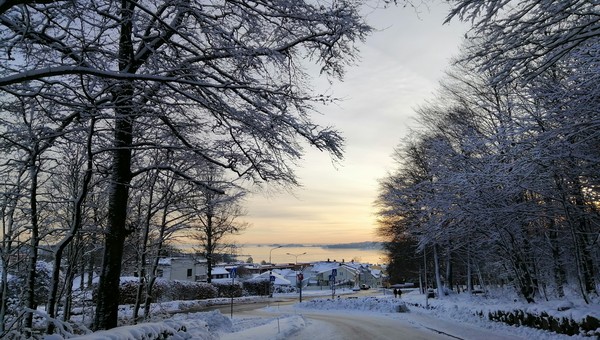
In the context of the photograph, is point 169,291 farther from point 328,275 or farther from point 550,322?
point 328,275

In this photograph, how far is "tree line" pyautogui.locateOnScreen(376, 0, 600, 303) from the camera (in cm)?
854

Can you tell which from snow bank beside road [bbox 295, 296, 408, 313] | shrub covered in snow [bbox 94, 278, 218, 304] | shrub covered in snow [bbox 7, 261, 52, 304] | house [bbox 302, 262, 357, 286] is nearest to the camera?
shrub covered in snow [bbox 7, 261, 52, 304]

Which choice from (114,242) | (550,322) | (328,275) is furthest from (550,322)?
(328,275)

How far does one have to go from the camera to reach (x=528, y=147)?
1080 centimetres

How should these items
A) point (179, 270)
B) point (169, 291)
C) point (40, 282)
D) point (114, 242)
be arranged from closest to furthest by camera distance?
point (114, 242)
point (40, 282)
point (169, 291)
point (179, 270)

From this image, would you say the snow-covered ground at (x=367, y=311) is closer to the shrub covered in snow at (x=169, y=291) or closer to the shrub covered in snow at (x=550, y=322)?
A: the shrub covered in snow at (x=550, y=322)

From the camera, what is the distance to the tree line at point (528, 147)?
8539 millimetres

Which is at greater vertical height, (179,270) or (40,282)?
(40,282)

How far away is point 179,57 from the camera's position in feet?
21.7

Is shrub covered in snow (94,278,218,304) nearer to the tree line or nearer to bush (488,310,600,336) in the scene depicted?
the tree line

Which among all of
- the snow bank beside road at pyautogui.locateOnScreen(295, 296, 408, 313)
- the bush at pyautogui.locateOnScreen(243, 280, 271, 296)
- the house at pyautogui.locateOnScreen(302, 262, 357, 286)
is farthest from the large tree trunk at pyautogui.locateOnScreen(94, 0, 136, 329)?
the house at pyautogui.locateOnScreen(302, 262, 357, 286)

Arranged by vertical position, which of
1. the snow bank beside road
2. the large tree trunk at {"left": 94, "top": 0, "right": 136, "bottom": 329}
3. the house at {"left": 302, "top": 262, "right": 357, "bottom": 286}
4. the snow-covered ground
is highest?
the large tree trunk at {"left": 94, "top": 0, "right": 136, "bottom": 329}

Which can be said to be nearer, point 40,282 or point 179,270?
point 40,282

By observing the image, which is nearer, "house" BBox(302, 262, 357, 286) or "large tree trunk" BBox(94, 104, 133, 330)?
"large tree trunk" BBox(94, 104, 133, 330)
